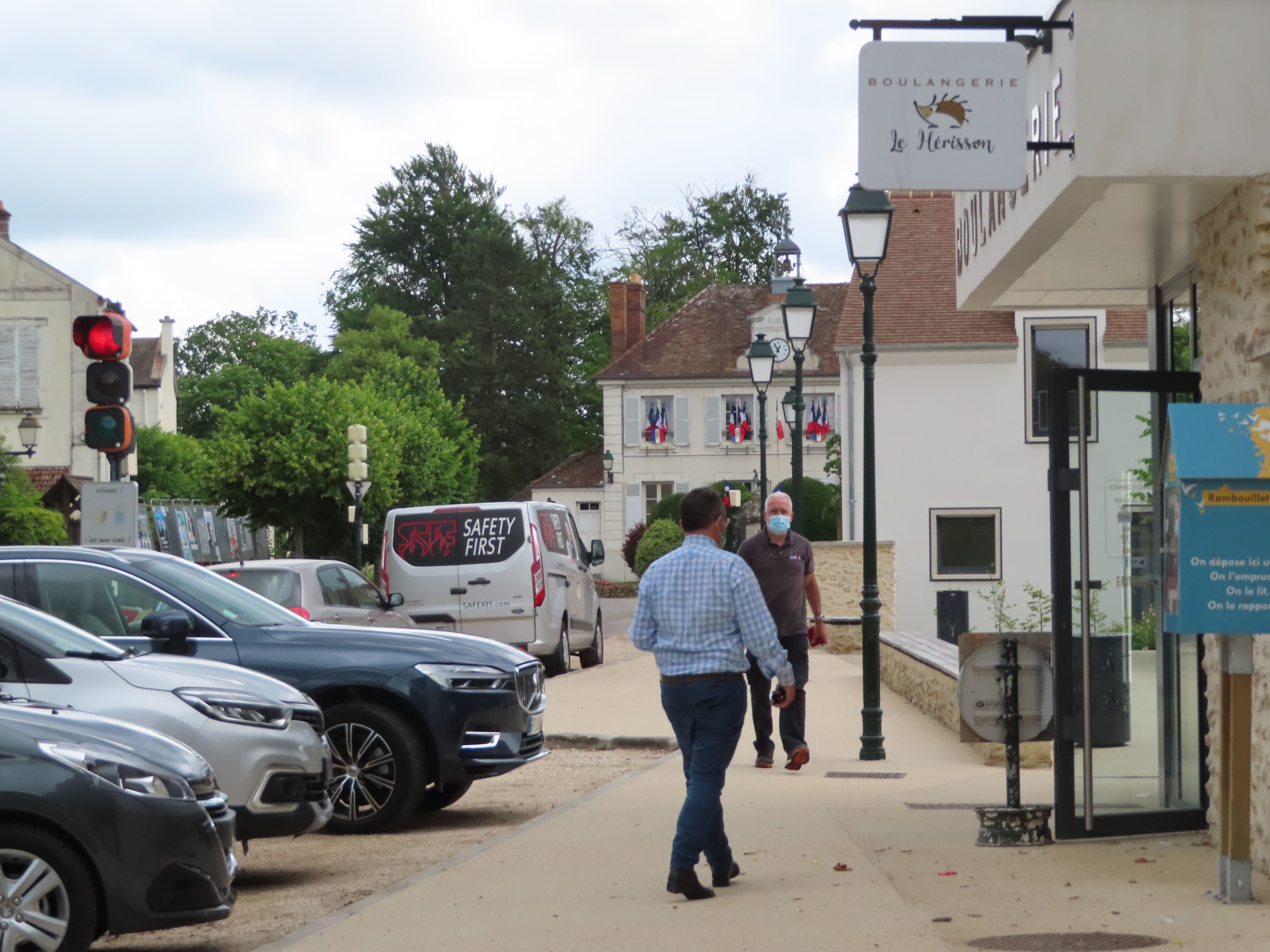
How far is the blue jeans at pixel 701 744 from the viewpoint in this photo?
7332 millimetres

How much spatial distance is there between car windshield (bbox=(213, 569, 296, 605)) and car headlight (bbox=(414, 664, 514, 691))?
4.74 meters

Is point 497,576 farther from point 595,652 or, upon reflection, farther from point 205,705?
point 205,705

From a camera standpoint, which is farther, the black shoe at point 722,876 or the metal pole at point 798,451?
the metal pole at point 798,451

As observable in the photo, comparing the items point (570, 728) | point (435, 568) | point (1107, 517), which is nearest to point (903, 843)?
point (1107, 517)

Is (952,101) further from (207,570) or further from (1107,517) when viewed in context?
(207,570)

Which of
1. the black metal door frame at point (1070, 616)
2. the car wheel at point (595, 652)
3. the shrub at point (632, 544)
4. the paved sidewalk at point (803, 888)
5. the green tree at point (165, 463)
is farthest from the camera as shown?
the green tree at point (165, 463)

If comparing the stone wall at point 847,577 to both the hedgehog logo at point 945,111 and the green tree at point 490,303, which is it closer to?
the hedgehog logo at point 945,111

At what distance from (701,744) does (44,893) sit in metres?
2.76

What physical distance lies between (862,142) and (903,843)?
11.9 ft

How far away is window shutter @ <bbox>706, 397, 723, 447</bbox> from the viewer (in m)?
63.7

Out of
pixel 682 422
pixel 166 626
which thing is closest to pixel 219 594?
pixel 166 626

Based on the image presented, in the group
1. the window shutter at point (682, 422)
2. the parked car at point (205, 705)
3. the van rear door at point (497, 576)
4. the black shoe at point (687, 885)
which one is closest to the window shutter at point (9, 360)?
the window shutter at point (682, 422)

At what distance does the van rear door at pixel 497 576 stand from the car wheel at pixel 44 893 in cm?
1463

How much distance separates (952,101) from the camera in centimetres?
824
